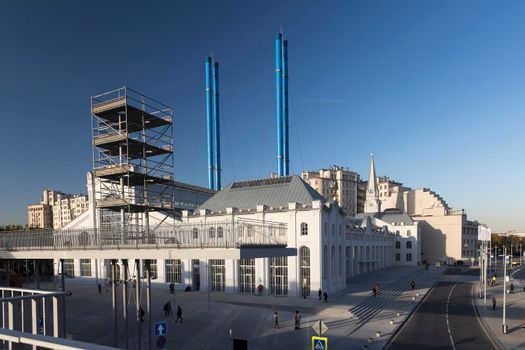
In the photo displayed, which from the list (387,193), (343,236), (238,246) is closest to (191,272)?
(343,236)

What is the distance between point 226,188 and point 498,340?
3720 centimetres

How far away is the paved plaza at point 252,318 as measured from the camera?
2573 centimetres

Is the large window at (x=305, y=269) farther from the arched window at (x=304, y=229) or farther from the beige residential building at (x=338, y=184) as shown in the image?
the beige residential building at (x=338, y=184)

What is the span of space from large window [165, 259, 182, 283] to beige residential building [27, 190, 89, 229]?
134437 mm

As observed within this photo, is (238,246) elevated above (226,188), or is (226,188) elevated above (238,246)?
(226,188)

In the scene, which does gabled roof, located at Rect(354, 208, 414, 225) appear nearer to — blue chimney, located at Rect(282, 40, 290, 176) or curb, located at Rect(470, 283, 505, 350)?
blue chimney, located at Rect(282, 40, 290, 176)

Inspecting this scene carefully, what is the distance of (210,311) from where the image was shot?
34.6m

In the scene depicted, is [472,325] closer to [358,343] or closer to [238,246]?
[358,343]

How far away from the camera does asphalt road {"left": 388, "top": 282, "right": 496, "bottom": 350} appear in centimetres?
2541

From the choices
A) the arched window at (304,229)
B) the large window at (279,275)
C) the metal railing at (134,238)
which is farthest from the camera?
the large window at (279,275)

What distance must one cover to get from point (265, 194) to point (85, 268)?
3245 cm

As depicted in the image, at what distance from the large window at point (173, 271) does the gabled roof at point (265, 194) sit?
8570 mm

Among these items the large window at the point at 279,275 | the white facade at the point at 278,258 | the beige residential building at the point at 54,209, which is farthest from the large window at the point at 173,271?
the beige residential building at the point at 54,209

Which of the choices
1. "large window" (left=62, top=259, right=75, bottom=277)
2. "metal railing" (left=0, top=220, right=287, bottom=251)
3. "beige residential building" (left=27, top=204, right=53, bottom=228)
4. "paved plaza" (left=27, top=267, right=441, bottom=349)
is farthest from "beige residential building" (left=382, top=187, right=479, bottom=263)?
"beige residential building" (left=27, top=204, right=53, bottom=228)
